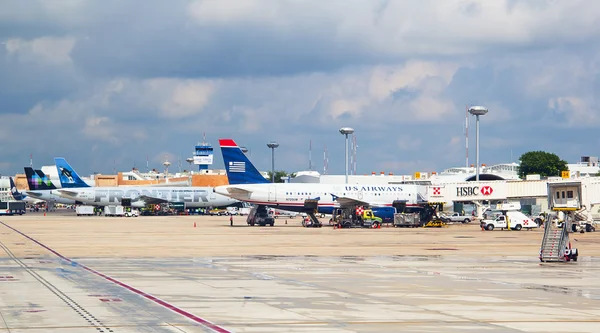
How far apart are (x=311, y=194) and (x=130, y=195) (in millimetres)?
67061

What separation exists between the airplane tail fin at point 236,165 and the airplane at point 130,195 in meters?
52.7

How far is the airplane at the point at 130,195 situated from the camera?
15350 centimetres

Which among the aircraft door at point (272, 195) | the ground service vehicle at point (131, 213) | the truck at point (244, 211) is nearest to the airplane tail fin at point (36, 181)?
the ground service vehicle at point (131, 213)

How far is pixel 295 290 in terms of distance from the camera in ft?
95.3

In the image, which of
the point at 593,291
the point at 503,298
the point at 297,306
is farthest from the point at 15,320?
the point at 593,291

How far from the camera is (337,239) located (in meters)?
67.8

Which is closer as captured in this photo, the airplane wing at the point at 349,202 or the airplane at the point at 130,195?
the airplane wing at the point at 349,202

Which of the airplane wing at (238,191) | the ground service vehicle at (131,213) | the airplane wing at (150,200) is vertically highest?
the airplane wing at (150,200)

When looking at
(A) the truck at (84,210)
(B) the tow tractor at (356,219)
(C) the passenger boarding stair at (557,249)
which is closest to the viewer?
(C) the passenger boarding stair at (557,249)

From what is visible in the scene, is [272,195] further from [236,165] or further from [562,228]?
[562,228]

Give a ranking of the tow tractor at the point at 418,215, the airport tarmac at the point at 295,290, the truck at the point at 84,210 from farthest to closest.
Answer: the truck at the point at 84,210 < the tow tractor at the point at 418,215 < the airport tarmac at the point at 295,290

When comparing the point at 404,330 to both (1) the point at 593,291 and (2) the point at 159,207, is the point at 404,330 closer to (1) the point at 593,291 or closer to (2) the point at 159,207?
(1) the point at 593,291

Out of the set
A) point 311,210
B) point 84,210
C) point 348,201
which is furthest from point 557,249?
point 84,210

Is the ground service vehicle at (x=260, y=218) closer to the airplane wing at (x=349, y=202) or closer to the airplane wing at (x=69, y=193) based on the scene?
the airplane wing at (x=349, y=202)
